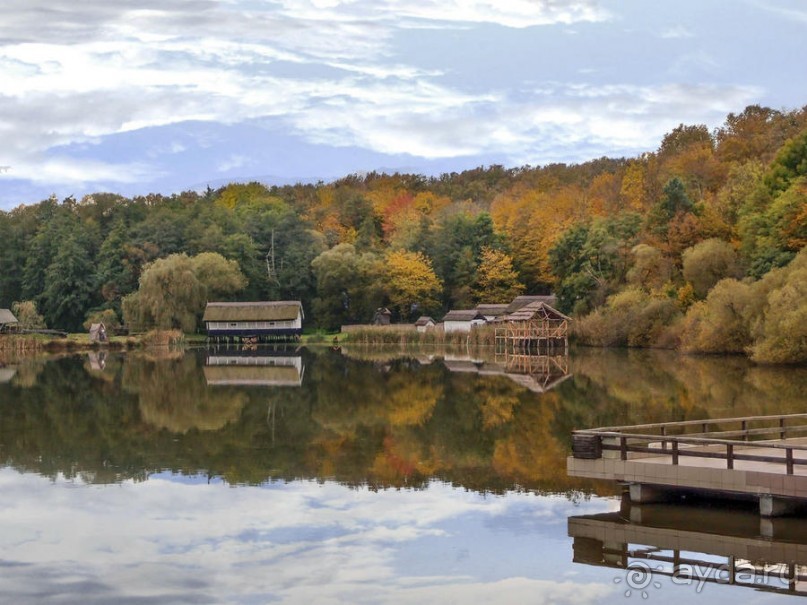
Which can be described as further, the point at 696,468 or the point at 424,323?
the point at 424,323

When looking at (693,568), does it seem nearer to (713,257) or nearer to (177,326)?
(713,257)

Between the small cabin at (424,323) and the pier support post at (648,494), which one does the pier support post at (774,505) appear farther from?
the small cabin at (424,323)

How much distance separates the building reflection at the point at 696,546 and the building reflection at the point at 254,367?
2529 cm

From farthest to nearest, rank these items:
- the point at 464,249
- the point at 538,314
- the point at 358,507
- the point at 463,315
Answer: the point at 464,249 → the point at 463,315 → the point at 538,314 → the point at 358,507

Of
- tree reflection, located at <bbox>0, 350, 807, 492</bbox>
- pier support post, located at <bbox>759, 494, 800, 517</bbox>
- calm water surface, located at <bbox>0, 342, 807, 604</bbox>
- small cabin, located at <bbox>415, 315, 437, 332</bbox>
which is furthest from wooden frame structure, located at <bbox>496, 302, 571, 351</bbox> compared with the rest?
pier support post, located at <bbox>759, 494, 800, 517</bbox>

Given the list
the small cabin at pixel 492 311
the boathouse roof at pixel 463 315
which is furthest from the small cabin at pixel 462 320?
the small cabin at pixel 492 311

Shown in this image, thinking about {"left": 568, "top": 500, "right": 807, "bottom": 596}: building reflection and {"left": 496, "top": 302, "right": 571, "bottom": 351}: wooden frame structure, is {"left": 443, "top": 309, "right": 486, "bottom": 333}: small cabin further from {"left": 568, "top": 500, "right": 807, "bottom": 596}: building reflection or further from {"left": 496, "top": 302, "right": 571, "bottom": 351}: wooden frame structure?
{"left": 568, "top": 500, "right": 807, "bottom": 596}: building reflection

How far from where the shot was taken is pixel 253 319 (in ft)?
255

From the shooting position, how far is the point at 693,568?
12602mm

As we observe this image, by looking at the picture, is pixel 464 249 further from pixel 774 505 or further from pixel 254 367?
pixel 774 505

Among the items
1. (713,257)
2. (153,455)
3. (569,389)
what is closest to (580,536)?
(153,455)

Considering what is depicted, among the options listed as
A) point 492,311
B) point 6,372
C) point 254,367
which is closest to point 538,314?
point 492,311

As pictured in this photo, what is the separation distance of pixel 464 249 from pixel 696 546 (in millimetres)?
70291

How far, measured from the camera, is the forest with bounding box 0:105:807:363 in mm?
58469
